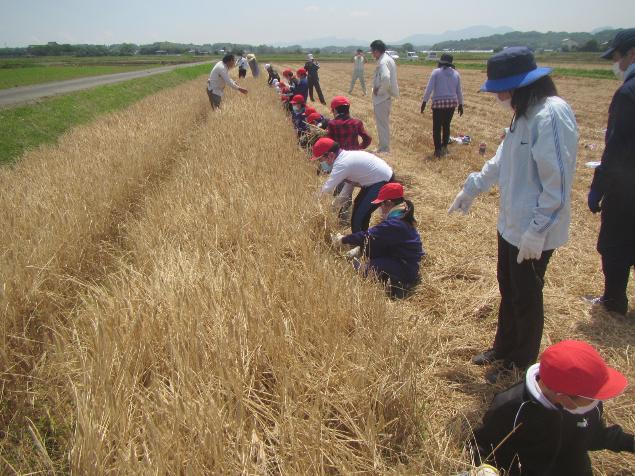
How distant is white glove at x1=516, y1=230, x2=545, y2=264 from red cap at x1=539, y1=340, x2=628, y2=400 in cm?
59

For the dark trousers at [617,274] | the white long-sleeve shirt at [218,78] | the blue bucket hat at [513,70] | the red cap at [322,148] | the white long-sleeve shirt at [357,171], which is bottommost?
the dark trousers at [617,274]

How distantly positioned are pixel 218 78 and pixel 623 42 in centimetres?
868

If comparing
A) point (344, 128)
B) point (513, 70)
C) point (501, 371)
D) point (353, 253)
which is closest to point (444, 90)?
point (344, 128)

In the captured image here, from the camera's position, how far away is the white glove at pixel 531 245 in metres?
1.92

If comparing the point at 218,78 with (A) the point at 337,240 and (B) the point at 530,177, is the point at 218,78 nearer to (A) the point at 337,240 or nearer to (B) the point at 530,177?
(A) the point at 337,240

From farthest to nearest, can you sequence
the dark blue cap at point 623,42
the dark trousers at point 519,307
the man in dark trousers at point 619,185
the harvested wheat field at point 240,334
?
1. the dark blue cap at point 623,42
2. the man in dark trousers at point 619,185
3. the dark trousers at point 519,307
4. the harvested wheat field at point 240,334

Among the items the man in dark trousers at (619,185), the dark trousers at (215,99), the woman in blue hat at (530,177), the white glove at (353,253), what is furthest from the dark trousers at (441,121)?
the dark trousers at (215,99)

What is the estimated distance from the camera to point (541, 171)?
6.17 feet

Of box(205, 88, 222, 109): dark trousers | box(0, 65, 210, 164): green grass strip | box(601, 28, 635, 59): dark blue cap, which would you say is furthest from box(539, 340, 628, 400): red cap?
box(205, 88, 222, 109): dark trousers

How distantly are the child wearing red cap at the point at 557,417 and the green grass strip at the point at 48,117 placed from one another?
8.08 m

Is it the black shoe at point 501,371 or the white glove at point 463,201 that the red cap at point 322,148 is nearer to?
the white glove at point 463,201

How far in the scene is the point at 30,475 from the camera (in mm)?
1393

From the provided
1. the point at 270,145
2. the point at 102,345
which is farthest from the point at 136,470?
the point at 270,145

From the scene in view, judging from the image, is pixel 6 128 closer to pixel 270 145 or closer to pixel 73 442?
pixel 270 145
